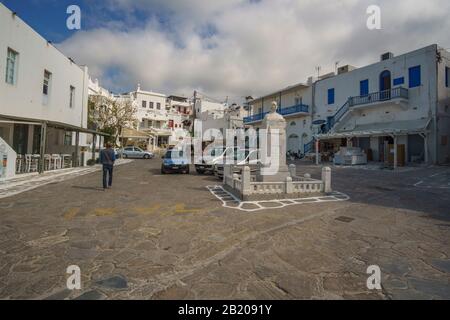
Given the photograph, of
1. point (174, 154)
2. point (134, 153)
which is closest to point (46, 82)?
point (174, 154)

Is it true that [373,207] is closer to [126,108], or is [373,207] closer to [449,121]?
[449,121]

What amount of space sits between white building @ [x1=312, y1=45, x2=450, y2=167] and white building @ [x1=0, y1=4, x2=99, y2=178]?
74.8 feet

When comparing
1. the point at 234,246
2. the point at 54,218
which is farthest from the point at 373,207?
the point at 54,218

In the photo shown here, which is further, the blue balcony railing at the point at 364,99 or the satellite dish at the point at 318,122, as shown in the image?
the satellite dish at the point at 318,122

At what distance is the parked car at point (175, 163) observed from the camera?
15.2 meters

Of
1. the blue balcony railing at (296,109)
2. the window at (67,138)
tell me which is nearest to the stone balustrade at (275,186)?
the window at (67,138)

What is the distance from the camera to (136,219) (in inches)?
223

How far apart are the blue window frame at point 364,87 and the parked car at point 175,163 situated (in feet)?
62.0

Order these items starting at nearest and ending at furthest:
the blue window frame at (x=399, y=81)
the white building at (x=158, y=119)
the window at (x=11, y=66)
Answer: the window at (x=11, y=66) < the blue window frame at (x=399, y=81) < the white building at (x=158, y=119)

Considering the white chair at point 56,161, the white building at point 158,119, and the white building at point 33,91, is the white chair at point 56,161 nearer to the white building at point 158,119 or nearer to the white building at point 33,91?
the white building at point 33,91

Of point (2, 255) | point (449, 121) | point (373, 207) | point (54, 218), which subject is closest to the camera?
point (2, 255)

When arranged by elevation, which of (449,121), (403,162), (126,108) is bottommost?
(403,162)

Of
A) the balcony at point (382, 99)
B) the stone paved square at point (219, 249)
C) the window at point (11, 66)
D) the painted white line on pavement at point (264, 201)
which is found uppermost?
the balcony at point (382, 99)
